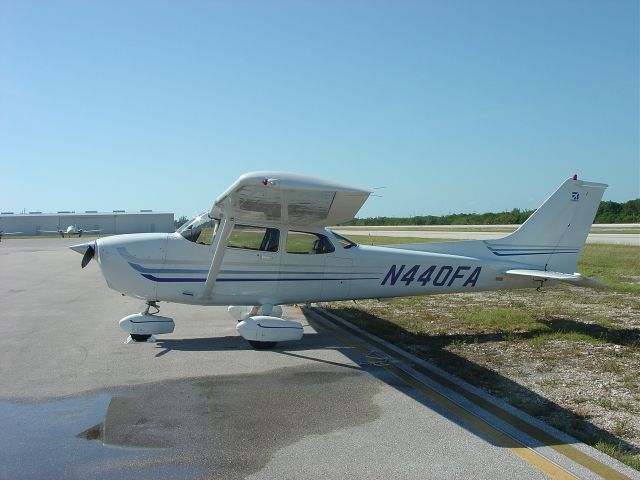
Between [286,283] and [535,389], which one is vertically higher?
[286,283]

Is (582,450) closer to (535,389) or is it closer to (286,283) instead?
(535,389)

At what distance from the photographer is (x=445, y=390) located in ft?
17.1


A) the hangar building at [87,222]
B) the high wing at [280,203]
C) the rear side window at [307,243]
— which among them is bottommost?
the hangar building at [87,222]

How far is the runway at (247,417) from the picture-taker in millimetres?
3533

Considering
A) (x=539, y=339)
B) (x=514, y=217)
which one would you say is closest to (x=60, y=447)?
(x=539, y=339)

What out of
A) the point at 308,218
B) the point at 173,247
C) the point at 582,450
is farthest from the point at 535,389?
the point at 173,247

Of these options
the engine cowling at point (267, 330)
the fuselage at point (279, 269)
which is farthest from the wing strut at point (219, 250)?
the engine cowling at point (267, 330)

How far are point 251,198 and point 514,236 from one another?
16.0 ft

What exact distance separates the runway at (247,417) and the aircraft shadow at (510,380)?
0.25 meters

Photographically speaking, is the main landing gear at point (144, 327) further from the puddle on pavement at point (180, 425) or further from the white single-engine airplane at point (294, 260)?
the puddle on pavement at point (180, 425)

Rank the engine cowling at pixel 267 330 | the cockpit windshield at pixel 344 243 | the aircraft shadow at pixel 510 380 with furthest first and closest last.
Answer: the cockpit windshield at pixel 344 243
the engine cowling at pixel 267 330
the aircraft shadow at pixel 510 380

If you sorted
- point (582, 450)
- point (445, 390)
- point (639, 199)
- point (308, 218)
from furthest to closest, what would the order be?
point (639, 199)
point (308, 218)
point (445, 390)
point (582, 450)

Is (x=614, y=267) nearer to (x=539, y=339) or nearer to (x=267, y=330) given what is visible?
(x=539, y=339)

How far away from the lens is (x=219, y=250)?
7332mm
